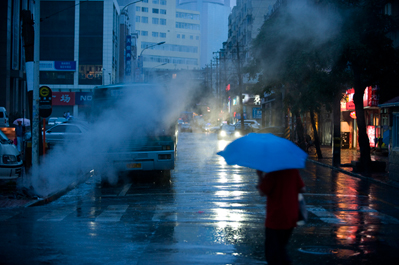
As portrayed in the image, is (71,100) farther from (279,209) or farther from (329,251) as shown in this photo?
(279,209)

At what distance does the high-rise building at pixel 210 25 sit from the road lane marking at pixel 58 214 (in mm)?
164228

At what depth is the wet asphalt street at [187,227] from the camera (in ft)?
18.2

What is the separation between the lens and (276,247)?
403cm

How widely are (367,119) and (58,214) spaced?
77.6 ft

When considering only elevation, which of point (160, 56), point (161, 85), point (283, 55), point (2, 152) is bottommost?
point (2, 152)

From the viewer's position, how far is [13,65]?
42031 millimetres

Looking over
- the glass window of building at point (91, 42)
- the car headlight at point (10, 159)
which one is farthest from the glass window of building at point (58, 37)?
the car headlight at point (10, 159)

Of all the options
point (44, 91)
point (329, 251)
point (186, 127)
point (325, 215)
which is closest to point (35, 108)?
point (44, 91)

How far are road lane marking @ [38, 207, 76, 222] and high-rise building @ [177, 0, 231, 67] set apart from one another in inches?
6466

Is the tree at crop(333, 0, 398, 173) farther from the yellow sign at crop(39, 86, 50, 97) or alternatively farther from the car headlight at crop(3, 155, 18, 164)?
the car headlight at crop(3, 155, 18, 164)

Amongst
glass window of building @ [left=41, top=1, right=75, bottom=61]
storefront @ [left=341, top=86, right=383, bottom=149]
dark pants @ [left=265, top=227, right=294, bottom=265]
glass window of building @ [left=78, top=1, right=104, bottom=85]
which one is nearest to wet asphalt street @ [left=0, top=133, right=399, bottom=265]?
dark pants @ [left=265, top=227, right=294, bottom=265]

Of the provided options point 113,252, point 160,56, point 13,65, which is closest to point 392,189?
point 113,252

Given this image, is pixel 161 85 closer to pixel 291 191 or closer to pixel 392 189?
pixel 392 189

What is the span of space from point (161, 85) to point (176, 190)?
11.4 ft
